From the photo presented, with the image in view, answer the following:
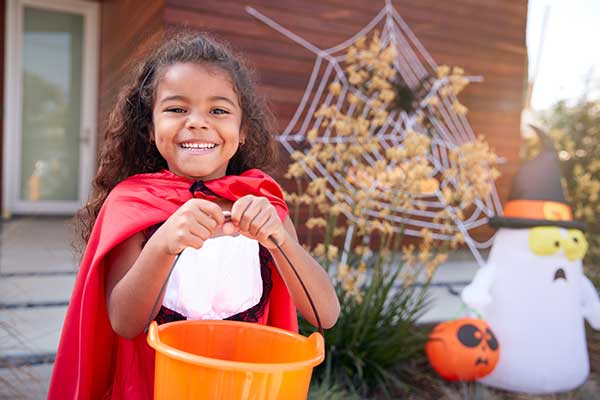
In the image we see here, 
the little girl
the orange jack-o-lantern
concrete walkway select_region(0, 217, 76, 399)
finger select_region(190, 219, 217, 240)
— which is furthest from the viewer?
the orange jack-o-lantern

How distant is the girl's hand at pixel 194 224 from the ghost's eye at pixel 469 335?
1897 mm

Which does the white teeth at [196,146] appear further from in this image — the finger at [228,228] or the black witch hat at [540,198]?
the black witch hat at [540,198]

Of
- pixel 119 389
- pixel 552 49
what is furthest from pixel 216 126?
pixel 552 49

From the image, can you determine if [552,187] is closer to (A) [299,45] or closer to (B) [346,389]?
(B) [346,389]

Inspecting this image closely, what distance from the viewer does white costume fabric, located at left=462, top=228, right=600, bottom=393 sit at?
8.19 feet

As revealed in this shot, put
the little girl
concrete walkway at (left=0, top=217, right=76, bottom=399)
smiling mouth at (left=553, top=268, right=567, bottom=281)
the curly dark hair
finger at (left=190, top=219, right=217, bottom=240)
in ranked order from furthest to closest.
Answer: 1. smiling mouth at (left=553, top=268, right=567, bottom=281)
2. concrete walkway at (left=0, top=217, right=76, bottom=399)
3. the curly dark hair
4. the little girl
5. finger at (left=190, top=219, right=217, bottom=240)

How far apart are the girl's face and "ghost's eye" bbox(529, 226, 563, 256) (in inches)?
73.9

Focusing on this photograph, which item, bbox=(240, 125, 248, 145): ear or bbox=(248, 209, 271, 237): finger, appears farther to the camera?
bbox=(240, 125, 248, 145): ear

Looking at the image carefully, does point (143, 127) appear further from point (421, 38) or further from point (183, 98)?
point (421, 38)

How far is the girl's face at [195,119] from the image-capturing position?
46.3 inches

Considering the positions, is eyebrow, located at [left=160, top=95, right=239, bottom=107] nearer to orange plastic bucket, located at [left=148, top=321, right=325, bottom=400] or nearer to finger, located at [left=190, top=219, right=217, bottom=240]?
finger, located at [left=190, top=219, right=217, bottom=240]

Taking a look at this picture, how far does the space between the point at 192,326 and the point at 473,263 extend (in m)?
4.96

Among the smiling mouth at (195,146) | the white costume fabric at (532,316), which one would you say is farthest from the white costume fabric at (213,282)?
the white costume fabric at (532,316)

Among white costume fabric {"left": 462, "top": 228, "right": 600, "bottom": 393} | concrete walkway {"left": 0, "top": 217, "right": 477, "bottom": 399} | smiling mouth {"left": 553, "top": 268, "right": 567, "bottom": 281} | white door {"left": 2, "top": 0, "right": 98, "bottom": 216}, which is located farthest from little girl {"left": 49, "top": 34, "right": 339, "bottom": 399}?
white door {"left": 2, "top": 0, "right": 98, "bottom": 216}
